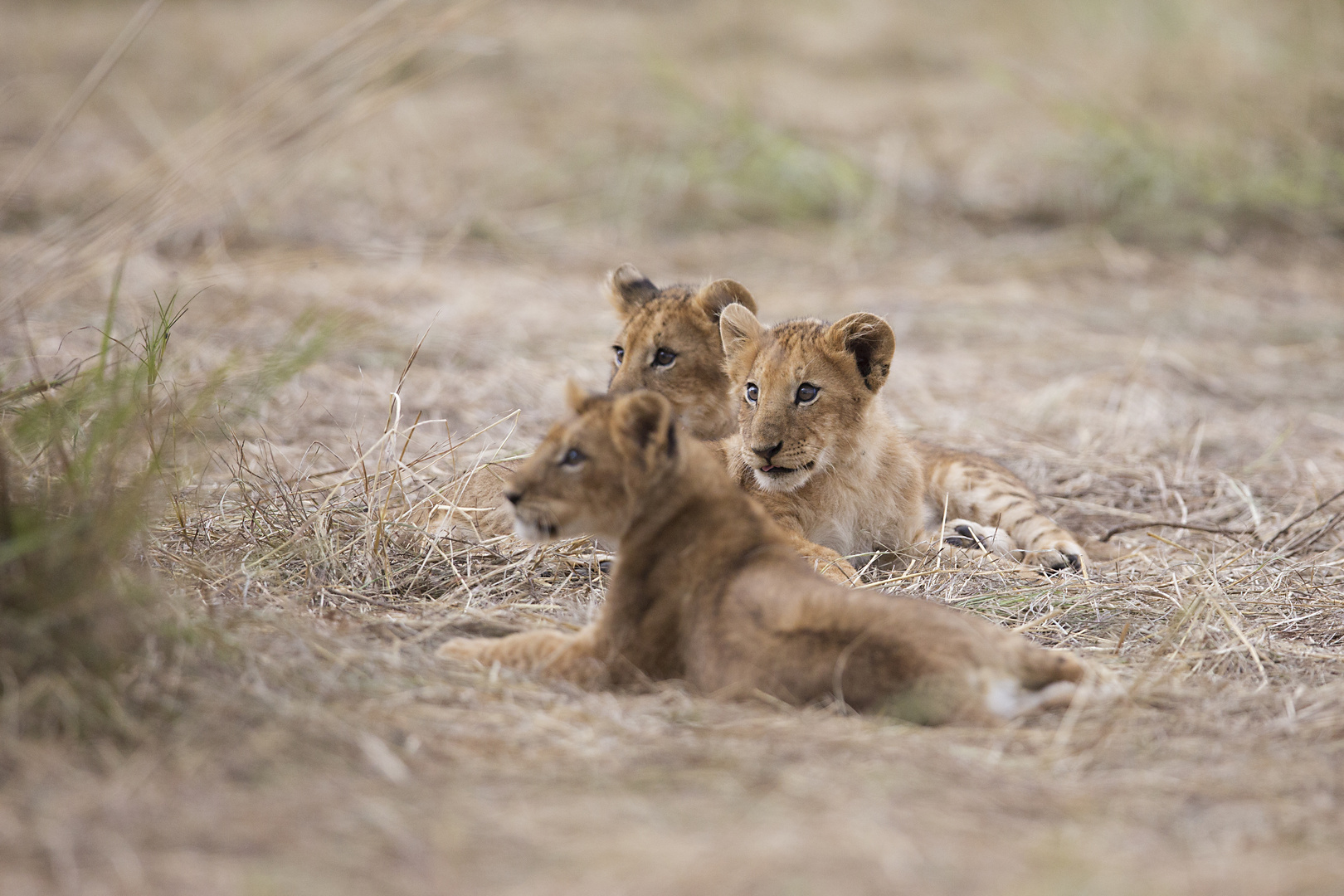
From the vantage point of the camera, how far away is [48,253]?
5496mm

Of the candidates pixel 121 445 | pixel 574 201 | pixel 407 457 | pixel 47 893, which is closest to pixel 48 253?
pixel 407 457

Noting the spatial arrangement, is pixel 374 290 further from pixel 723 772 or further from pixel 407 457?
pixel 723 772

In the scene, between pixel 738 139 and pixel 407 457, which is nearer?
pixel 407 457

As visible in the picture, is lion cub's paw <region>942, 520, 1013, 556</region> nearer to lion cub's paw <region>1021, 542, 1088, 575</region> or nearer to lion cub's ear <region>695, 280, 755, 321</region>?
lion cub's paw <region>1021, 542, 1088, 575</region>

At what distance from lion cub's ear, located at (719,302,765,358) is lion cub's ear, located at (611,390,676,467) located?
178 cm

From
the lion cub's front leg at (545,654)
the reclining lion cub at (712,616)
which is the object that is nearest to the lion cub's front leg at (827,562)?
the reclining lion cub at (712,616)

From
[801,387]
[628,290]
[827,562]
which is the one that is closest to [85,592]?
[827,562]

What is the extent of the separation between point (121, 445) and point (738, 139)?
1046 centimetres

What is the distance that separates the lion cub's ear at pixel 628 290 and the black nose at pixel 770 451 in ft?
4.81

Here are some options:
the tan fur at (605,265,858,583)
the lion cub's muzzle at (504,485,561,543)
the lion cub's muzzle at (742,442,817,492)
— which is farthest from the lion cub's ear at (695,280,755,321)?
the lion cub's muzzle at (504,485,561,543)

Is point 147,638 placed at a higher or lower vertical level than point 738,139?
lower

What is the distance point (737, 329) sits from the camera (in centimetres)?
574

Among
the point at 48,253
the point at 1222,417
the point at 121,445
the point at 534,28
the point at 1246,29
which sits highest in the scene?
the point at 534,28

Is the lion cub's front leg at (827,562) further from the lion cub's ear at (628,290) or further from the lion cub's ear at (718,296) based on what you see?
the lion cub's ear at (628,290)
